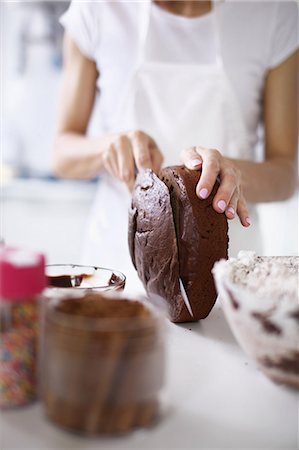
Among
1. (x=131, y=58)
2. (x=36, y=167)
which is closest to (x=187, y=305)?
(x=131, y=58)

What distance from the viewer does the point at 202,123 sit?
131cm

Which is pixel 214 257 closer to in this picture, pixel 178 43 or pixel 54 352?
pixel 54 352

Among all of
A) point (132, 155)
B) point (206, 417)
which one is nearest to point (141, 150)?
point (132, 155)

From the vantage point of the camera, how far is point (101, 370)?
48 centimetres

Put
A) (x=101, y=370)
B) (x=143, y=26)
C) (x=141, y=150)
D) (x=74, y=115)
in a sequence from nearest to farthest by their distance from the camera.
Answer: (x=101, y=370) → (x=141, y=150) → (x=143, y=26) → (x=74, y=115)

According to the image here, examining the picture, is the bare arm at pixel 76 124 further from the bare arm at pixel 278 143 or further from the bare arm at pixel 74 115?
the bare arm at pixel 278 143

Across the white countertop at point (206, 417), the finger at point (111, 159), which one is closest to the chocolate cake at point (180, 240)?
the white countertop at point (206, 417)

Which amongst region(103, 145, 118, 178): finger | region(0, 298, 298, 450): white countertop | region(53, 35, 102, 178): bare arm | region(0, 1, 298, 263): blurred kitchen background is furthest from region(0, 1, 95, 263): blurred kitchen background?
region(0, 298, 298, 450): white countertop

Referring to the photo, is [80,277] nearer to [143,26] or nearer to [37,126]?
[143,26]

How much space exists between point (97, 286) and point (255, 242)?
622mm

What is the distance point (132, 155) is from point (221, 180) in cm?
24

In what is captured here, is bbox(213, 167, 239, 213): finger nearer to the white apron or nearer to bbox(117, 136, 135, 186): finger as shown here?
bbox(117, 136, 135, 186): finger

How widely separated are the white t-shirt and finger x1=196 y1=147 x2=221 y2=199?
53 cm

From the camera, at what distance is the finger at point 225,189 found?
2.52 ft
